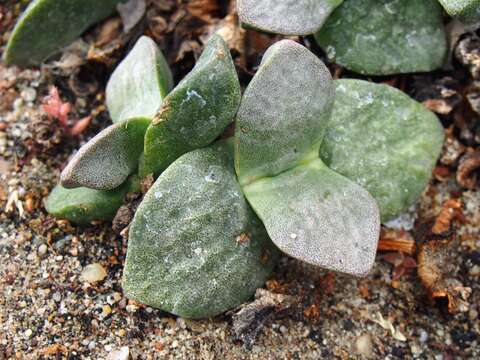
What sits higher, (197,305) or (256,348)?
(197,305)

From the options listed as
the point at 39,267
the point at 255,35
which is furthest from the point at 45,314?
the point at 255,35

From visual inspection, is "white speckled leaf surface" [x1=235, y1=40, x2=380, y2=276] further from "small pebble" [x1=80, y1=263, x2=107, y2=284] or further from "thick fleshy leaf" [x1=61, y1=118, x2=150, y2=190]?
"small pebble" [x1=80, y1=263, x2=107, y2=284]

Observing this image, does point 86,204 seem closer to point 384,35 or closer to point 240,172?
point 240,172

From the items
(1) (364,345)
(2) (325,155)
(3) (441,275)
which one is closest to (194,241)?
(2) (325,155)

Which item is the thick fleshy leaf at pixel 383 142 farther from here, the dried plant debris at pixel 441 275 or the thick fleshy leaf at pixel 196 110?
the thick fleshy leaf at pixel 196 110

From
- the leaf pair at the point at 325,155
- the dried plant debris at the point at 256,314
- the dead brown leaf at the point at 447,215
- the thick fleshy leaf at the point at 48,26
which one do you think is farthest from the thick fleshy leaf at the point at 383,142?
the thick fleshy leaf at the point at 48,26

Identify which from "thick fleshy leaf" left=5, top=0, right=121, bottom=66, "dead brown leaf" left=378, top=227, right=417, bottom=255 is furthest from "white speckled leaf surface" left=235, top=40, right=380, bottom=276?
"thick fleshy leaf" left=5, top=0, right=121, bottom=66

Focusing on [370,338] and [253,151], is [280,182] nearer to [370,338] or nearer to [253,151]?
[253,151]
